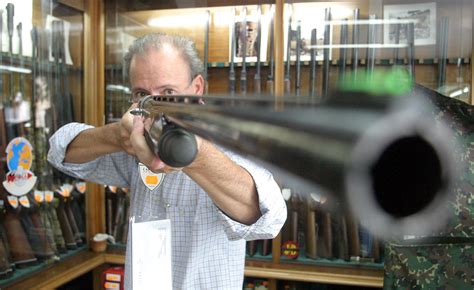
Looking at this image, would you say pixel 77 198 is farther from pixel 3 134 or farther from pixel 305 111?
pixel 305 111

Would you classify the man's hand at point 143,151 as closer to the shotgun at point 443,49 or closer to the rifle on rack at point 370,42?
the rifle on rack at point 370,42

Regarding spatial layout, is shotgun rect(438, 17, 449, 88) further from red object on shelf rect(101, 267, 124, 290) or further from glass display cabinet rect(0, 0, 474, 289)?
red object on shelf rect(101, 267, 124, 290)

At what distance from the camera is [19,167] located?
2098 mm

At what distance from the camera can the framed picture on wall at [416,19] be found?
7.57ft

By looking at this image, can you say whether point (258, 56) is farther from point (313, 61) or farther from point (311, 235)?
point (311, 235)

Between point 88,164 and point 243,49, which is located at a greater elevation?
point 243,49

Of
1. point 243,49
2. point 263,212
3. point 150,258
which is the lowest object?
point 150,258

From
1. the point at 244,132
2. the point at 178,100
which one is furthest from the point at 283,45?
the point at 244,132

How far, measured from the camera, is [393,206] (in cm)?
20

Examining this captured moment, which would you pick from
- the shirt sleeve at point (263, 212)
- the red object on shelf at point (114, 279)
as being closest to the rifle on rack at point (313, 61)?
the red object on shelf at point (114, 279)

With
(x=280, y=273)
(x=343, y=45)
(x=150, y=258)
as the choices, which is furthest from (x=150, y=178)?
(x=343, y=45)

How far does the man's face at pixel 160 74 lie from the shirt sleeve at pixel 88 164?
0.25 meters

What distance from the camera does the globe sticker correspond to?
80.9 inches

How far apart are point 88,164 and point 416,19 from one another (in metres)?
1.80
